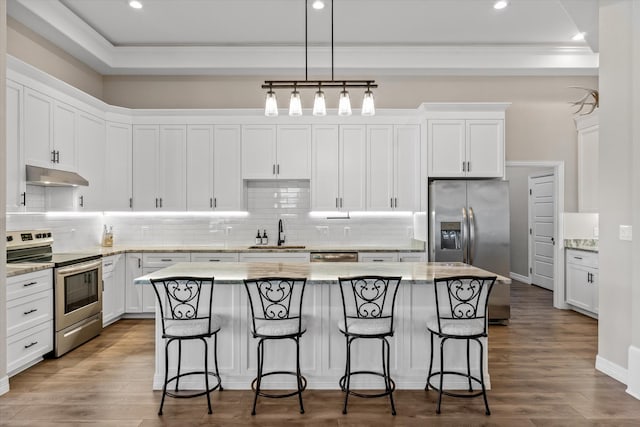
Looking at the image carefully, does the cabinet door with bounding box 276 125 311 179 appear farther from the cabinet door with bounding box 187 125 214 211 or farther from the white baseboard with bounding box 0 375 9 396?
the white baseboard with bounding box 0 375 9 396

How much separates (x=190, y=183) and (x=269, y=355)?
313 centimetres

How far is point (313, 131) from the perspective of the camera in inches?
219

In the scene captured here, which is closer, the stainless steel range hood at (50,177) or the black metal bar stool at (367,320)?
the black metal bar stool at (367,320)

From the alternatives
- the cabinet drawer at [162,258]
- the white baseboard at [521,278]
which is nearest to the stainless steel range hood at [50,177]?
the cabinet drawer at [162,258]

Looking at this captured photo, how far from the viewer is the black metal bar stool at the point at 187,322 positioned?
9.24 ft

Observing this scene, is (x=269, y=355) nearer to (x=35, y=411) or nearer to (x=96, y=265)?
(x=35, y=411)

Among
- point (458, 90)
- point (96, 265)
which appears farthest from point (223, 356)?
point (458, 90)

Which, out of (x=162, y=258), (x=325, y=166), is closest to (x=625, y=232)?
(x=325, y=166)

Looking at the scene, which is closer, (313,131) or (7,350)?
(7,350)

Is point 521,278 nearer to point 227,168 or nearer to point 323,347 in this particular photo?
point 227,168

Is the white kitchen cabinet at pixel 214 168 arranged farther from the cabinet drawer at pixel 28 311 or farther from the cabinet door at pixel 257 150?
the cabinet drawer at pixel 28 311

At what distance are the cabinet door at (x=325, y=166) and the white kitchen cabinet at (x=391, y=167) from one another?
471 mm

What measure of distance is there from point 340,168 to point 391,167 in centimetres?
71

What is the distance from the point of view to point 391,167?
5.54m
